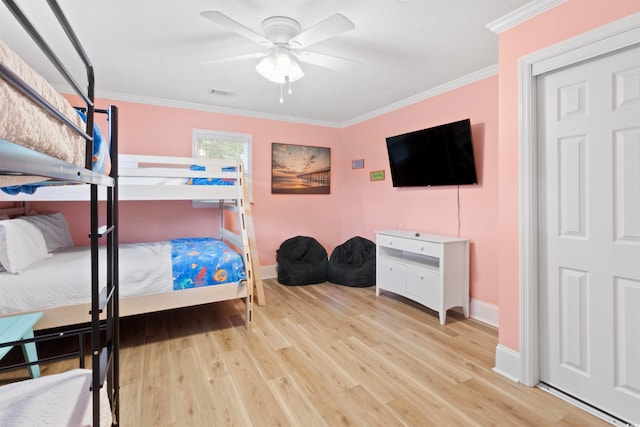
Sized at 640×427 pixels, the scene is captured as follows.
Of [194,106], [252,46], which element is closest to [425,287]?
[252,46]

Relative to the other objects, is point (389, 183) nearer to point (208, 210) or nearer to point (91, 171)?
point (208, 210)

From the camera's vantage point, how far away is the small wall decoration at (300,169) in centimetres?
434

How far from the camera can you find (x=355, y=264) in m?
4.10

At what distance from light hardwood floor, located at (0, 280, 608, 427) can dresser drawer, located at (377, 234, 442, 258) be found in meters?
0.62

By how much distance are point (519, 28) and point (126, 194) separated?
3.02 meters

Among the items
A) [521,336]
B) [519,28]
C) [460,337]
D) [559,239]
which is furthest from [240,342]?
[519,28]

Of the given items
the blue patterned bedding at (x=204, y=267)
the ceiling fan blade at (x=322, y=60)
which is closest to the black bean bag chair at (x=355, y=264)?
the blue patterned bedding at (x=204, y=267)

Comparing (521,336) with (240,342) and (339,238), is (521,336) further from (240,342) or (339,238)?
(339,238)

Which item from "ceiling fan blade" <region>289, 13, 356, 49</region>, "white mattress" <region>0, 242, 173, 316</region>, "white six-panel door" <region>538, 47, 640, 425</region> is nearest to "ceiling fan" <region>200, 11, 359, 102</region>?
"ceiling fan blade" <region>289, 13, 356, 49</region>

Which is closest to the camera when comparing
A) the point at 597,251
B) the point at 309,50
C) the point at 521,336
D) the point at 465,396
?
the point at 597,251

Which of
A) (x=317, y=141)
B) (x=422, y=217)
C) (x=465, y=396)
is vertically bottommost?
(x=465, y=396)

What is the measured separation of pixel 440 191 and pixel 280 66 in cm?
213

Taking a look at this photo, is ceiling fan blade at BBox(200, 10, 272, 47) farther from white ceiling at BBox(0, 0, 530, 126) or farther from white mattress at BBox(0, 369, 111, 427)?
white mattress at BBox(0, 369, 111, 427)

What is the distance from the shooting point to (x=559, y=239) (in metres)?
1.79
